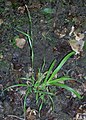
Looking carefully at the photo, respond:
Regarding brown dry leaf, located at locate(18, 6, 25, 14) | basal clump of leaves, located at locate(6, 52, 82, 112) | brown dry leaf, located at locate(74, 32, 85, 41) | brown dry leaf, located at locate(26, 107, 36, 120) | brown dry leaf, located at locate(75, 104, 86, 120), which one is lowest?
brown dry leaf, located at locate(75, 104, 86, 120)

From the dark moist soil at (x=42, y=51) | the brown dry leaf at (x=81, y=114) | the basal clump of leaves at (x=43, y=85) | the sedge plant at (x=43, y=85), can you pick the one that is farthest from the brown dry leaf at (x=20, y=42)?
the brown dry leaf at (x=81, y=114)

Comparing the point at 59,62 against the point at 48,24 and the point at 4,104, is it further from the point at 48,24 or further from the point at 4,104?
the point at 4,104

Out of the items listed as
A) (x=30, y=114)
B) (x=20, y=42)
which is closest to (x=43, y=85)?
(x=30, y=114)

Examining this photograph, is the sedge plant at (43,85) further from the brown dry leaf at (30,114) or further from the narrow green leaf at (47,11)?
the narrow green leaf at (47,11)

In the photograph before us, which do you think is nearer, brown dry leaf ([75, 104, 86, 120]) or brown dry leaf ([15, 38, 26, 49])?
brown dry leaf ([75, 104, 86, 120])

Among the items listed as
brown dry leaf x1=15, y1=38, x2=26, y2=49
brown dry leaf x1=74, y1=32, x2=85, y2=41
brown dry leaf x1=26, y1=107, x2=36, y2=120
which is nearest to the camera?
brown dry leaf x1=26, y1=107, x2=36, y2=120

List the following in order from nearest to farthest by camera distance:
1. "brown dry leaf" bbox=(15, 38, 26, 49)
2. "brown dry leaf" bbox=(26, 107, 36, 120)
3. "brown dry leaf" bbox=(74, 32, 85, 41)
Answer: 1. "brown dry leaf" bbox=(26, 107, 36, 120)
2. "brown dry leaf" bbox=(15, 38, 26, 49)
3. "brown dry leaf" bbox=(74, 32, 85, 41)

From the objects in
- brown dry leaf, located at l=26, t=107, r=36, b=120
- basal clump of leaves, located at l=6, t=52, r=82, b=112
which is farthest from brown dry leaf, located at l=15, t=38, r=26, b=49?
brown dry leaf, located at l=26, t=107, r=36, b=120

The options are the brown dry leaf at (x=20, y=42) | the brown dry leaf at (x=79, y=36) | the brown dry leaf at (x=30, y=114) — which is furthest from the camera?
the brown dry leaf at (x=79, y=36)

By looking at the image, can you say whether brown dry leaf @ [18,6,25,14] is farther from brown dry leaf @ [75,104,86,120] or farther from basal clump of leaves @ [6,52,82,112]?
brown dry leaf @ [75,104,86,120]
